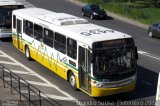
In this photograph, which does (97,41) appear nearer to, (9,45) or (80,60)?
(80,60)

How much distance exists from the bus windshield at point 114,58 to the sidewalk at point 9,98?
10.9 feet

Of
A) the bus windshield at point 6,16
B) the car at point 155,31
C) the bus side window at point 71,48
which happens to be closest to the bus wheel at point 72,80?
the bus side window at point 71,48

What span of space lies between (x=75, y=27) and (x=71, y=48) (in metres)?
1.46

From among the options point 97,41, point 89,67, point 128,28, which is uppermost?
point 97,41

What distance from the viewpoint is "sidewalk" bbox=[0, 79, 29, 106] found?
1672 centimetres

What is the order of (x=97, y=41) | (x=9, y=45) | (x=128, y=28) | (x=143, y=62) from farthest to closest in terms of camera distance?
(x=128, y=28), (x=9, y=45), (x=143, y=62), (x=97, y=41)

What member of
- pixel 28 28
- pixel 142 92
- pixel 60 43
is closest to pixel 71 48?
pixel 60 43

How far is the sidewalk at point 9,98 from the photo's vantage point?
16719mm

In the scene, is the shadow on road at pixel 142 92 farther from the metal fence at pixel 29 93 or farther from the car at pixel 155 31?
the car at pixel 155 31

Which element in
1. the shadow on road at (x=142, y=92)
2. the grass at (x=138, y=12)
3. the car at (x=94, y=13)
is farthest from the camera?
the grass at (x=138, y=12)

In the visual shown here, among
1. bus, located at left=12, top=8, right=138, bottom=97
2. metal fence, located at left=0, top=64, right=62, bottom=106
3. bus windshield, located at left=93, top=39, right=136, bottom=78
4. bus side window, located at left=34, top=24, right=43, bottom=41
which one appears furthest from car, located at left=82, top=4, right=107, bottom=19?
bus windshield, located at left=93, top=39, right=136, bottom=78

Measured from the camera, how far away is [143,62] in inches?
974

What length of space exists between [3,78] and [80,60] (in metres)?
3.96

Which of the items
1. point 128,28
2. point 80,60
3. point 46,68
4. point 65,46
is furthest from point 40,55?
point 128,28
